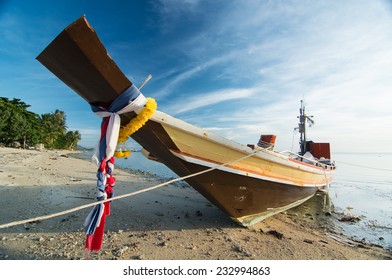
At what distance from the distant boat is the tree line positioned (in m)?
47.2

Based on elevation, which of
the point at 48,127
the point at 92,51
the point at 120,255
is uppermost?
the point at 48,127

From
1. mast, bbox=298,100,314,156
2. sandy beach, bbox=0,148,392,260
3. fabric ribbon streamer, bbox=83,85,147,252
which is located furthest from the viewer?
mast, bbox=298,100,314,156

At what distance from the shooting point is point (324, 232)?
19.2 feet

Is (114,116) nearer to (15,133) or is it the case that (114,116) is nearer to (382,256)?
(382,256)

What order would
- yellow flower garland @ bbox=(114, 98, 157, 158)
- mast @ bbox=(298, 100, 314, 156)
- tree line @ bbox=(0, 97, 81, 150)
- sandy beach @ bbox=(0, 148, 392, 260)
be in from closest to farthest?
yellow flower garland @ bbox=(114, 98, 157, 158)
sandy beach @ bbox=(0, 148, 392, 260)
mast @ bbox=(298, 100, 314, 156)
tree line @ bbox=(0, 97, 81, 150)

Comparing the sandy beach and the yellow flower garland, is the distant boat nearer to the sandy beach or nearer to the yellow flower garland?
the yellow flower garland

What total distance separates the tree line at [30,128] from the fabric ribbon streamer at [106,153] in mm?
47382

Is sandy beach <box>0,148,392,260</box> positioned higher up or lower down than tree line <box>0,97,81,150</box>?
lower down

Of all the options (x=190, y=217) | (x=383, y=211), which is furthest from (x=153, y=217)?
(x=383, y=211)

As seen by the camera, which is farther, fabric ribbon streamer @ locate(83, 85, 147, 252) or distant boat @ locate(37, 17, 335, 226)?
fabric ribbon streamer @ locate(83, 85, 147, 252)

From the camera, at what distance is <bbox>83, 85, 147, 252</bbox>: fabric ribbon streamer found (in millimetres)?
2561

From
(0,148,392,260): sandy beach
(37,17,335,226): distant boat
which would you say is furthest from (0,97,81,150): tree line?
(37,17,335,226): distant boat

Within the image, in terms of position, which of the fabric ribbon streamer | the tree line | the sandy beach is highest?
the tree line

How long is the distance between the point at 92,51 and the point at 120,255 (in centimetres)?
311
